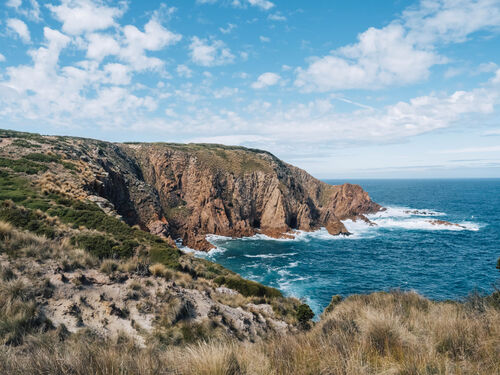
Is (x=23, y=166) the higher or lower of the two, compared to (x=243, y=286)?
higher

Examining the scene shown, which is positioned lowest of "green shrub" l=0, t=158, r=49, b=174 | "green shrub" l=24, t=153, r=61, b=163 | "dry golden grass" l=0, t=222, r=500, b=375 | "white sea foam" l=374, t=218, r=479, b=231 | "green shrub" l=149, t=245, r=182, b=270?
"white sea foam" l=374, t=218, r=479, b=231

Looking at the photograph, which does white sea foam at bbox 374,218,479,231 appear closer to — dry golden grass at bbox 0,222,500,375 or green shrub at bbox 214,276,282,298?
green shrub at bbox 214,276,282,298

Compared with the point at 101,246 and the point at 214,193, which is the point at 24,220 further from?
the point at 214,193

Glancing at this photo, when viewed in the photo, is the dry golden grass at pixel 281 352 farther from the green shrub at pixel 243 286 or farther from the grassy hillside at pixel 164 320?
the green shrub at pixel 243 286

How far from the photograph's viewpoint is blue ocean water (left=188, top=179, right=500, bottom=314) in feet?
114

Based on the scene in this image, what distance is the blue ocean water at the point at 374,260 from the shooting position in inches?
1373

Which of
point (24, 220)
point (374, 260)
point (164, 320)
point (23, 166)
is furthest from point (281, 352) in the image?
point (374, 260)

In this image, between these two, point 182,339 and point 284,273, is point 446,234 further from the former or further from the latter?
point 182,339

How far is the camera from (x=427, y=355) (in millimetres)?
3947

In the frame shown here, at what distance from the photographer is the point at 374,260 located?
1810 inches

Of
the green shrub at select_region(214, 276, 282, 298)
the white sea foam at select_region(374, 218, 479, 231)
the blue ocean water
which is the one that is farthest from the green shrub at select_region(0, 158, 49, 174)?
the white sea foam at select_region(374, 218, 479, 231)

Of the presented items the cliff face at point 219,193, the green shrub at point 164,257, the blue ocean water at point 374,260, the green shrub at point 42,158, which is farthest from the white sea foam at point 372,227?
the green shrub at point 164,257

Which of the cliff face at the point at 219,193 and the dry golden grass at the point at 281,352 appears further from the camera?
the cliff face at the point at 219,193

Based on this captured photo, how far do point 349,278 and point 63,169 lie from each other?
4056 centimetres
